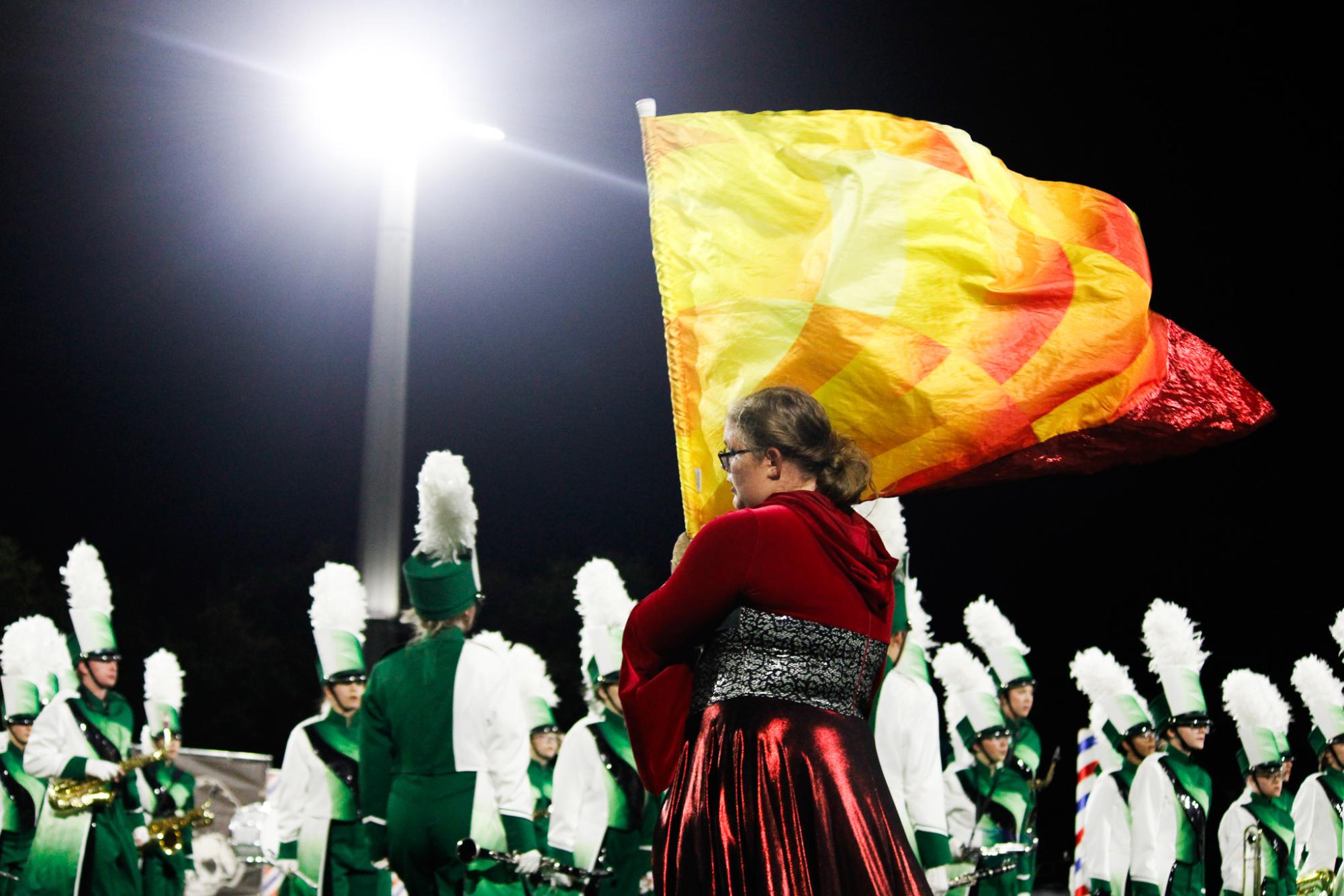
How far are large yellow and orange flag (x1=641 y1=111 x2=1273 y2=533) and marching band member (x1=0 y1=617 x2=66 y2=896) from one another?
10943 mm

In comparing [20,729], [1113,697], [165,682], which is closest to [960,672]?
[1113,697]

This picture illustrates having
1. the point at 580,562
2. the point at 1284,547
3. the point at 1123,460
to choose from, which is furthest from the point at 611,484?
the point at 1123,460

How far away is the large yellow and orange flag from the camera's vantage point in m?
4.71

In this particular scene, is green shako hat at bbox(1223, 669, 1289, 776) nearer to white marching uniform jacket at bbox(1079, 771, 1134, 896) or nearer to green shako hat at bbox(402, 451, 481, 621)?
white marching uniform jacket at bbox(1079, 771, 1134, 896)

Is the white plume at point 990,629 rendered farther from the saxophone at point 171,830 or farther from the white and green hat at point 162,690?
the white and green hat at point 162,690

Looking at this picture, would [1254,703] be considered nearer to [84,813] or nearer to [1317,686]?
[1317,686]

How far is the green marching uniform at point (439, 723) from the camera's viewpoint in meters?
7.36

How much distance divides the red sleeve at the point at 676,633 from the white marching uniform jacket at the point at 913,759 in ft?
13.8

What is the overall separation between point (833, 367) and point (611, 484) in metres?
29.6

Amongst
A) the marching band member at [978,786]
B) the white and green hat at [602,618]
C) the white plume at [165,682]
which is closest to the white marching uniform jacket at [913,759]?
the marching band member at [978,786]

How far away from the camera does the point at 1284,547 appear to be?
22.6m

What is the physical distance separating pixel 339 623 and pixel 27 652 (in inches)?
233

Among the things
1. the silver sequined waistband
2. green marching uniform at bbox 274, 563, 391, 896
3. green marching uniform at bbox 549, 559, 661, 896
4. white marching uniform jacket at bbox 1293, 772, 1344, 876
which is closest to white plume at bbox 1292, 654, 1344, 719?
white marching uniform jacket at bbox 1293, 772, 1344, 876

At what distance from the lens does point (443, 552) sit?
7.58 metres
